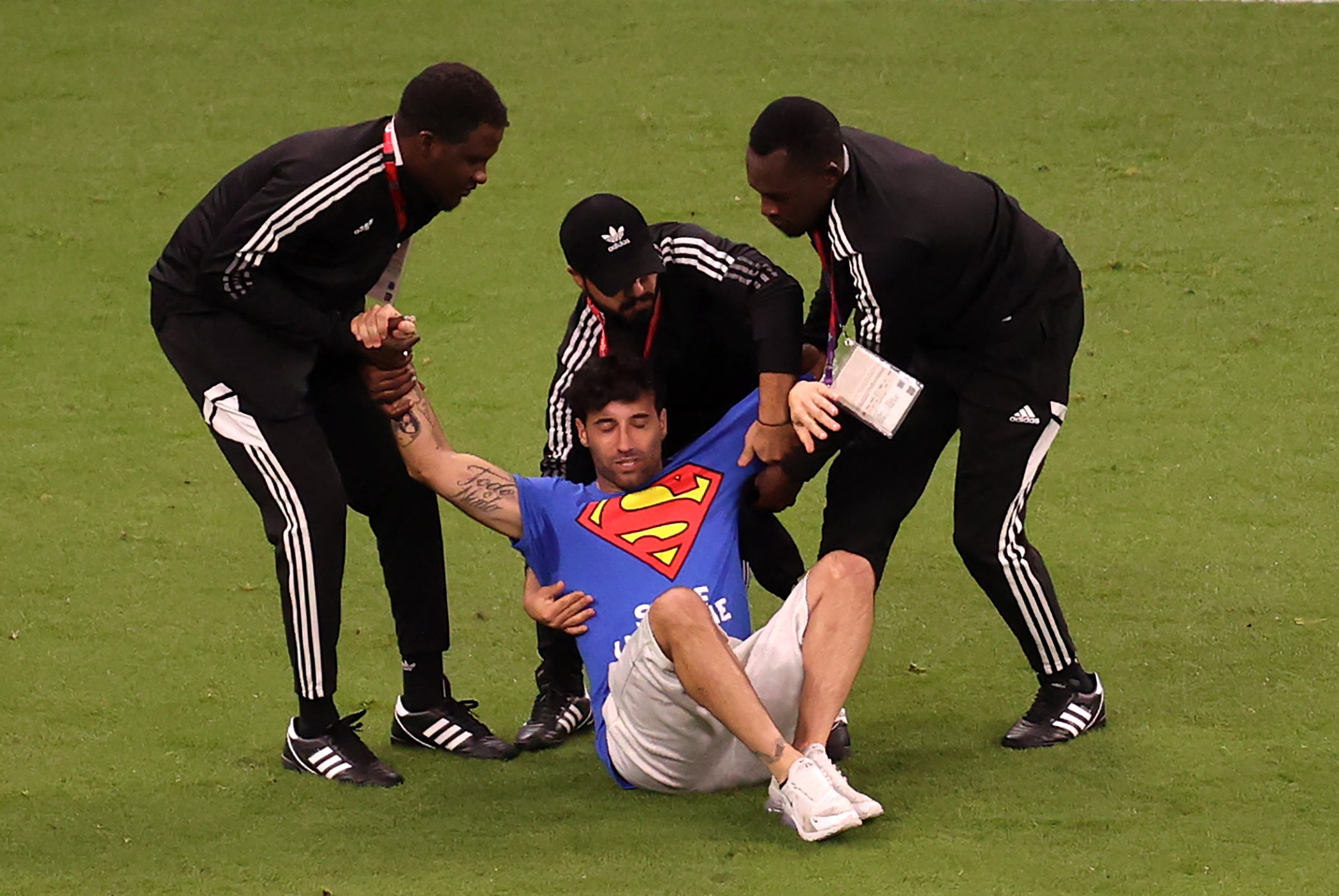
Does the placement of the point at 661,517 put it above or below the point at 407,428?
below

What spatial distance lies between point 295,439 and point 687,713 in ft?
3.45

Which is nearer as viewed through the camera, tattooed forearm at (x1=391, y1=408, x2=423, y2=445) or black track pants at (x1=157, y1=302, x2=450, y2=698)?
black track pants at (x1=157, y1=302, x2=450, y2=698)

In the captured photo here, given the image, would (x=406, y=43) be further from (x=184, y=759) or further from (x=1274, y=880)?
(x=1274, y=880)

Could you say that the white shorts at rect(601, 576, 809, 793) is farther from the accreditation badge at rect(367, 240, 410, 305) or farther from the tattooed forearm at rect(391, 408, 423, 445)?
the accreditation badge at rect(367, 240, 410, 305)

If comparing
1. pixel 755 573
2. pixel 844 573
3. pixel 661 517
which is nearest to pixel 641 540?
pixel 661 517

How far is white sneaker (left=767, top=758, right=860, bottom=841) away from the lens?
3398 millimetres

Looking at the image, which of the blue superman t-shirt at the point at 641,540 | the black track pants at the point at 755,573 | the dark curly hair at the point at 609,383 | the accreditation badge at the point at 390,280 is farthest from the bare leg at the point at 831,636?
the accreditation badge at the point at 390,280

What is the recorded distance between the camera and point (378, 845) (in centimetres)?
362

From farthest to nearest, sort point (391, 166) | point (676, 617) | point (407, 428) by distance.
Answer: point (407, 428) < point (391, 166) < point (676, 617)

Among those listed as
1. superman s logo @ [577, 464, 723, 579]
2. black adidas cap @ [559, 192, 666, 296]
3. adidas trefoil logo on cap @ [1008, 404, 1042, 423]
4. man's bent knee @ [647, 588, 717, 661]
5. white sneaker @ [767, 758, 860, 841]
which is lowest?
white sneaker @ [767, 758, 860, 841]

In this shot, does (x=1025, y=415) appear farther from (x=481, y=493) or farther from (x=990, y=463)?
(x=481, y=493)

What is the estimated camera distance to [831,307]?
13.2ft

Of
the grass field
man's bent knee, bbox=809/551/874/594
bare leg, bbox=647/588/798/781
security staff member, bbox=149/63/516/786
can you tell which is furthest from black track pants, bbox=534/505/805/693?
Result: bare leg, bbox=647/588/798/781

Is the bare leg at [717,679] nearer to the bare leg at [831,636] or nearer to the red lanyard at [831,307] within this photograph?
the bare leg at [831,636]
